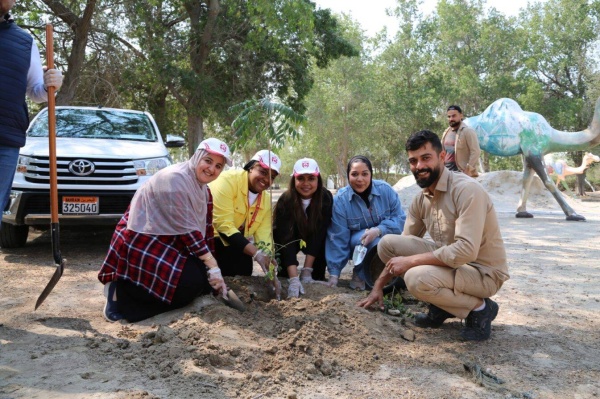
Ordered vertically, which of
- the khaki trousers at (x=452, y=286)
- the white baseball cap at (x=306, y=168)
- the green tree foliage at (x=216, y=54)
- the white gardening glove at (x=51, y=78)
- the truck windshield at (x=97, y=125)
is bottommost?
the khaki trousers at (x=452, y=286)

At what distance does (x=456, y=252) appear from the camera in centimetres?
324

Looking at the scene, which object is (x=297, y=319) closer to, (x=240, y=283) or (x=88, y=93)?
(x=240, y=283)

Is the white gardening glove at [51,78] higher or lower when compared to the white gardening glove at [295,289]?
higher

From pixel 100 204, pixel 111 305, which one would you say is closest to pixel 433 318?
pixel 111 305

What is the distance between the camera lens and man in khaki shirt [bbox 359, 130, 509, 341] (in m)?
3.27

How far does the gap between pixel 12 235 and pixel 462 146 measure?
6.18 metres

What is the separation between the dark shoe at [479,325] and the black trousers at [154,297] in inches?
75.6

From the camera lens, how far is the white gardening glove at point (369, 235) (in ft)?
15.0

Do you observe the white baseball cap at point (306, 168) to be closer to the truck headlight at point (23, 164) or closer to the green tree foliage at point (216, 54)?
the truck headlight at point (23, 164)

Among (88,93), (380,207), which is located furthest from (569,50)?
(380,207)

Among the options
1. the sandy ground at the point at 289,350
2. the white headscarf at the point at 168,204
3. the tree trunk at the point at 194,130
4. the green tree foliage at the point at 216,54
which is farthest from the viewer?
the tree trunk at the point at 194,130

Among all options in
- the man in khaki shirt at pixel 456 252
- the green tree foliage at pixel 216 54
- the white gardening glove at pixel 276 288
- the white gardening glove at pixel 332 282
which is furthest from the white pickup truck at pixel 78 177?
the green tree foliage at pixel 216 54

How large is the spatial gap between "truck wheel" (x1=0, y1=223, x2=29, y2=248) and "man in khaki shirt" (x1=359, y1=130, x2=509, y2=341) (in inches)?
198

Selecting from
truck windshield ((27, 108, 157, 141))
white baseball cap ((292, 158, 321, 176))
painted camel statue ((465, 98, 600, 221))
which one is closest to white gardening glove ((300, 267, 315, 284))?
white baseball cap ((292, 158, 321, 176))
